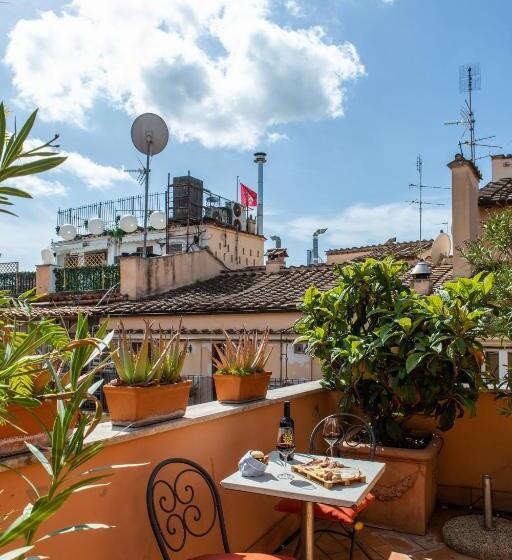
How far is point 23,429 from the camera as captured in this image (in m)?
1.93

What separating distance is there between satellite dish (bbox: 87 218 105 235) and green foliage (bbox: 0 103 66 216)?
1993cm

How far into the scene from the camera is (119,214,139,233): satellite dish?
63.7 feet

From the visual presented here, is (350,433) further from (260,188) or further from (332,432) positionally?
(260,188)

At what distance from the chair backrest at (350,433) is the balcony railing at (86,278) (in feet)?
39.3

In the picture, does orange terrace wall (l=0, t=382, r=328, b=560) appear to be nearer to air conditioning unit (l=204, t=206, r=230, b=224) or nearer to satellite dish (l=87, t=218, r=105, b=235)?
air conditioning unit (l=204, t=206, r=230, b=224)

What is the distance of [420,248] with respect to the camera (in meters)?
15.6

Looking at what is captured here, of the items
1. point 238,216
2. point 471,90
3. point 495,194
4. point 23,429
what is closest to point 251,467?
point 23,429

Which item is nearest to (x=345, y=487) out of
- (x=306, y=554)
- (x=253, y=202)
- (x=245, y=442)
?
(x=306, y=554)

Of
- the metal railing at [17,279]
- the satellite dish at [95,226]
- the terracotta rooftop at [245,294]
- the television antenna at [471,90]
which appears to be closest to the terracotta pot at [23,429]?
the terracotta rooftop at [245,294]

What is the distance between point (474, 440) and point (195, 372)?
7634 millimetres

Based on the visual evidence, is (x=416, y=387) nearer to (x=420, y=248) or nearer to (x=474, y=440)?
(x=474, y=440)

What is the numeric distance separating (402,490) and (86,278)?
1411cm

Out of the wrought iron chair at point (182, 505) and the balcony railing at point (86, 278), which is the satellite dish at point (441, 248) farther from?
the wrought iron chair at point (182, 505)

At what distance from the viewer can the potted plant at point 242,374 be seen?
382 centimetres
